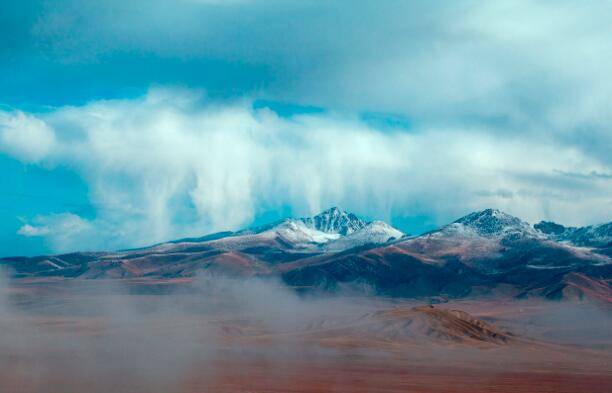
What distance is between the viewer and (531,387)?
115562mm

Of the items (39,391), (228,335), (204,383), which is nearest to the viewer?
(39,391)

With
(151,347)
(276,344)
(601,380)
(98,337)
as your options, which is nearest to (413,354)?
(276,344)

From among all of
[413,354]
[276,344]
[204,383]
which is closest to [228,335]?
[276,344]

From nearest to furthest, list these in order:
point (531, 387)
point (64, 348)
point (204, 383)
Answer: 1. point (204, 383)
2. point (531, 387)
3. point (64, 348)

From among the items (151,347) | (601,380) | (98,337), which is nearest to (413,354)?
(601,380)

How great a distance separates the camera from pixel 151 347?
499 feet

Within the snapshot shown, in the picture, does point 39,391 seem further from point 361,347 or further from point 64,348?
point 361,347

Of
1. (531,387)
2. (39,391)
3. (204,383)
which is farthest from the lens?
(531,387)

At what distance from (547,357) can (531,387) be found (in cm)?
6313

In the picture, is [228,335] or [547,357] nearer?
[547,357]

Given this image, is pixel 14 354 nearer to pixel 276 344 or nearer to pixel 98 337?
pixel 98 337

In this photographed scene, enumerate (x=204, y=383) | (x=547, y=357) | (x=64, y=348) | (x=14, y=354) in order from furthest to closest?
(x=547, y=357), (x=64, y=348), (x=14, y=354), (x=204, y=383)

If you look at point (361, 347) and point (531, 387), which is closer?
point (531, 387)

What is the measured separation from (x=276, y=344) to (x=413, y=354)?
33432 millimetres
